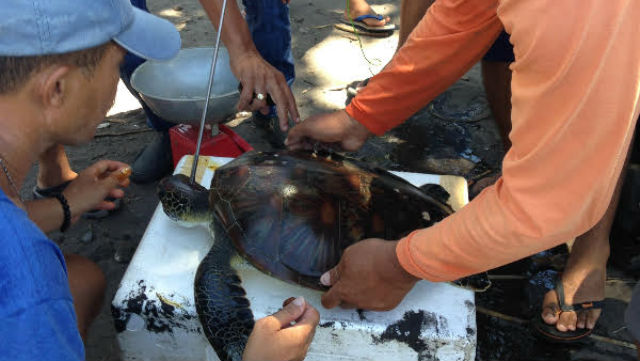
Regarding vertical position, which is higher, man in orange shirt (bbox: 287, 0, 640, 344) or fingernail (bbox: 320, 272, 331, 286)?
man in orange shirt (bbox: 287, 0, 640, 344)

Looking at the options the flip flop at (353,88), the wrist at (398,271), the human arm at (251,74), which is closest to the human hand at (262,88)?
the human arm at (251,74)

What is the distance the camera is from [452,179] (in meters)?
1.82

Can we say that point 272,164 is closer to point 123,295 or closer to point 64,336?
point 123,295

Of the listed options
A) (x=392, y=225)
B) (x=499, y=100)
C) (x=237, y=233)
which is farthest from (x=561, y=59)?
(x=499, y=100)

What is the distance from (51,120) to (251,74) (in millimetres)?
883

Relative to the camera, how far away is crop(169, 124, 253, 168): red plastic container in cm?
203

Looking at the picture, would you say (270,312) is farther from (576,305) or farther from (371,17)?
(371,17)

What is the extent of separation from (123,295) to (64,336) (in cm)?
62

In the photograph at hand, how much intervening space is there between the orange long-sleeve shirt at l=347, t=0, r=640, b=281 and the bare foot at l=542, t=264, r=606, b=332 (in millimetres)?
740

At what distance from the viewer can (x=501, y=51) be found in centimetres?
195

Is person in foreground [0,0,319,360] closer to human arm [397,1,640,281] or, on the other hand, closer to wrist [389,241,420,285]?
wrist [389,241,420,285]

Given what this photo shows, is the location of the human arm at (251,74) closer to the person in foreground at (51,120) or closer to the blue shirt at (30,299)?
the person in foreground at (51,120)

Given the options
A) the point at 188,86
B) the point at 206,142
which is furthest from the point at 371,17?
the point at 206,142

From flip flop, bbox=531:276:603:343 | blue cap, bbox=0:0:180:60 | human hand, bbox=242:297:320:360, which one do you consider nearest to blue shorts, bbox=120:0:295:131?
blue cap, bbox=0:0:180:60
